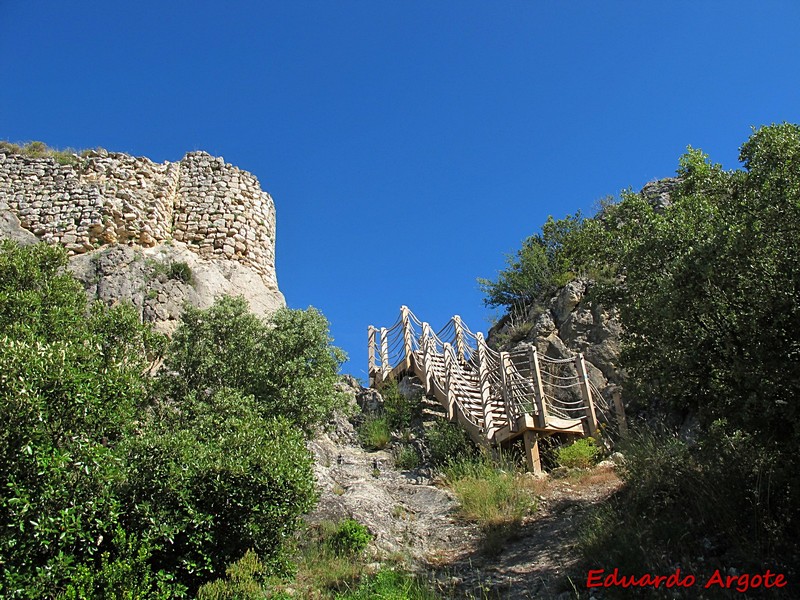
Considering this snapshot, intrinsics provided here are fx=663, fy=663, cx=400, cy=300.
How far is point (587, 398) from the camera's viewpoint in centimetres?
1334

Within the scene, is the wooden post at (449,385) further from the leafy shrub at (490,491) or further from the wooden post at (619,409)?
the wooden post at (619,409)

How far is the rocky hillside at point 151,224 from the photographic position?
15242 mm

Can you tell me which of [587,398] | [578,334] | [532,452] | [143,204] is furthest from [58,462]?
[578,334]

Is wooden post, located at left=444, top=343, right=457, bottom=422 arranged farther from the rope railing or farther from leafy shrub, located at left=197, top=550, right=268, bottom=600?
leafy shrub, located at left=197, top=550, right=268, bottom=600

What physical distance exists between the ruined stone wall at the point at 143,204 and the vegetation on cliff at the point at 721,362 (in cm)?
1143

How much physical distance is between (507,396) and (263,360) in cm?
499

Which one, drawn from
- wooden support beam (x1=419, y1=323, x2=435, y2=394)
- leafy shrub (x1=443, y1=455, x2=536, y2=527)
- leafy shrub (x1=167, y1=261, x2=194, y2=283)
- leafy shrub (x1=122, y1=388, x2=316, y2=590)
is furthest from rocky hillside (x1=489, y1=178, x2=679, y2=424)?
leafy shrub (x1=167, y1=261, x2=194, y2=283)

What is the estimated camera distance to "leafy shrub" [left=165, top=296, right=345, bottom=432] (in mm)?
10695

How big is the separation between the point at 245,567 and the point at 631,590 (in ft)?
13.2

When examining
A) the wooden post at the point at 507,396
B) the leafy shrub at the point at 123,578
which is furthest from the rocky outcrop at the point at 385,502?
the leafy shrub at the point at 123,578

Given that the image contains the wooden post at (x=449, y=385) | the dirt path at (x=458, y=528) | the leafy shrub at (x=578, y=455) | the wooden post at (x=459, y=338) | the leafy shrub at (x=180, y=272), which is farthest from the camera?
the wooden post at (x=459, y=338)

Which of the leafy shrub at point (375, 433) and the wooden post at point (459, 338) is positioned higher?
the wooden post at point (459, 338)

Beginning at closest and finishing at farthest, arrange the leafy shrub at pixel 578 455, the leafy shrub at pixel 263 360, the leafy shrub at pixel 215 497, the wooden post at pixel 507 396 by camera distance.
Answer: the leafy shrub at pixel 215 497, the leafy shrub at pixel 263 360, the leafy shrub at pixel 578 455, the wooden post at pixel 507 396

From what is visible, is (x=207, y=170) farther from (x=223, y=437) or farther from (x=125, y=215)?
(x=223, y=437)
